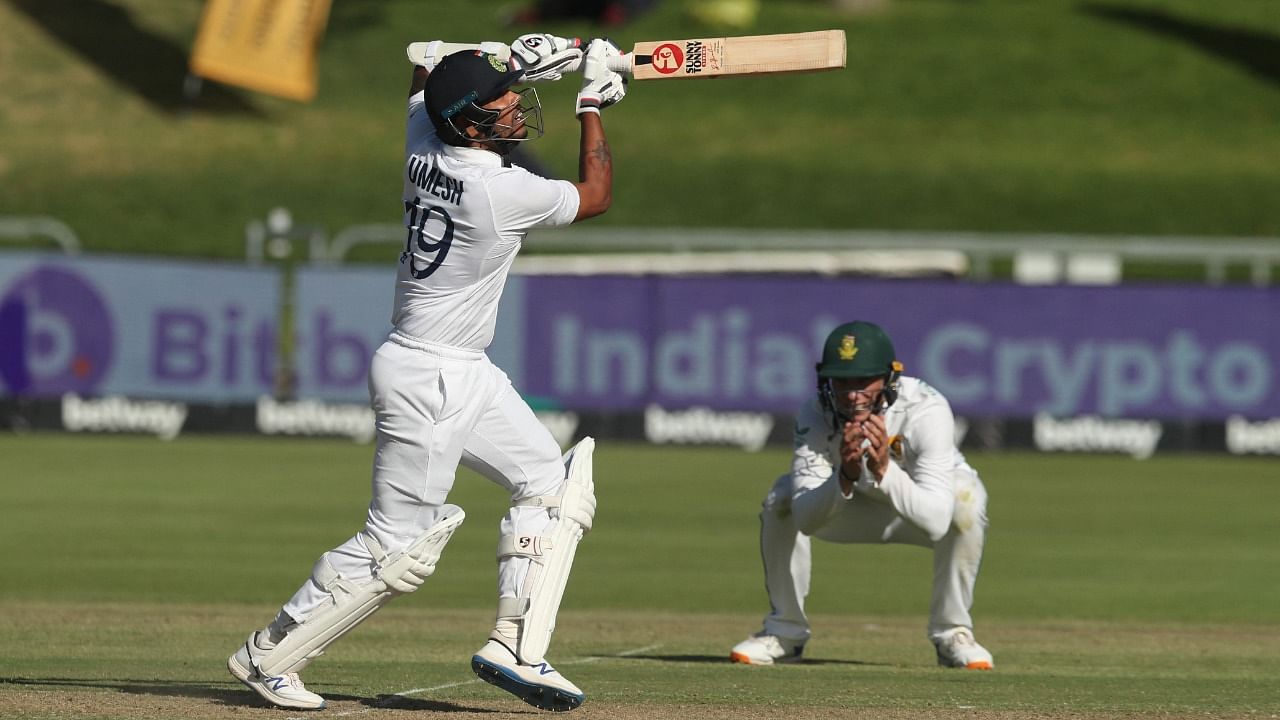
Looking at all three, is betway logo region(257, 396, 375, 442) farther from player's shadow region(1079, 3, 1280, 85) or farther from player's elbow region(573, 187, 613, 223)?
player's shadow region(1079, 3, 1280, 85)

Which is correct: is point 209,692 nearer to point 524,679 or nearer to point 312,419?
point 524,679

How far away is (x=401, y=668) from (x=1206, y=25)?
43934mm

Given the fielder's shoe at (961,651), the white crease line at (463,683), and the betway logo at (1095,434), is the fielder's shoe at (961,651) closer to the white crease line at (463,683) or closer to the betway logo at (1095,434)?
the white crease line at (463,683)

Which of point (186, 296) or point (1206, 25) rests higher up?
point (1206, 25)

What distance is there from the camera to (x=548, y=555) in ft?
24.0

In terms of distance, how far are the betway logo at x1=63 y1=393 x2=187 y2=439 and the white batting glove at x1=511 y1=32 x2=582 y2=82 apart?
15.4m

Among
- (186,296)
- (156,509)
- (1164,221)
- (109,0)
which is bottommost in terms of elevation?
(156,509)

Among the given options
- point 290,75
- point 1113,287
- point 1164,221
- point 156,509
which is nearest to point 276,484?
point 156,509

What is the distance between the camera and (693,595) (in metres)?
12.6

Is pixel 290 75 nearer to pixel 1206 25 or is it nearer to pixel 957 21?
pixel 957 21

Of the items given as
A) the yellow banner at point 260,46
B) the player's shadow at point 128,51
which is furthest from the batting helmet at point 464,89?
the player's shadow at point 128,51

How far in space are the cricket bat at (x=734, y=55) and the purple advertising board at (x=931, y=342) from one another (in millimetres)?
13697

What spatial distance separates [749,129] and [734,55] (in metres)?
33.3

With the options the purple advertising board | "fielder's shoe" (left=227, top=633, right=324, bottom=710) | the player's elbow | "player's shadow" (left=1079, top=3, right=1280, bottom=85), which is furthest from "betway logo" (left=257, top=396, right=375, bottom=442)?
"player's shadow" (left=1079, top=3, right=1280, bottom=85)
